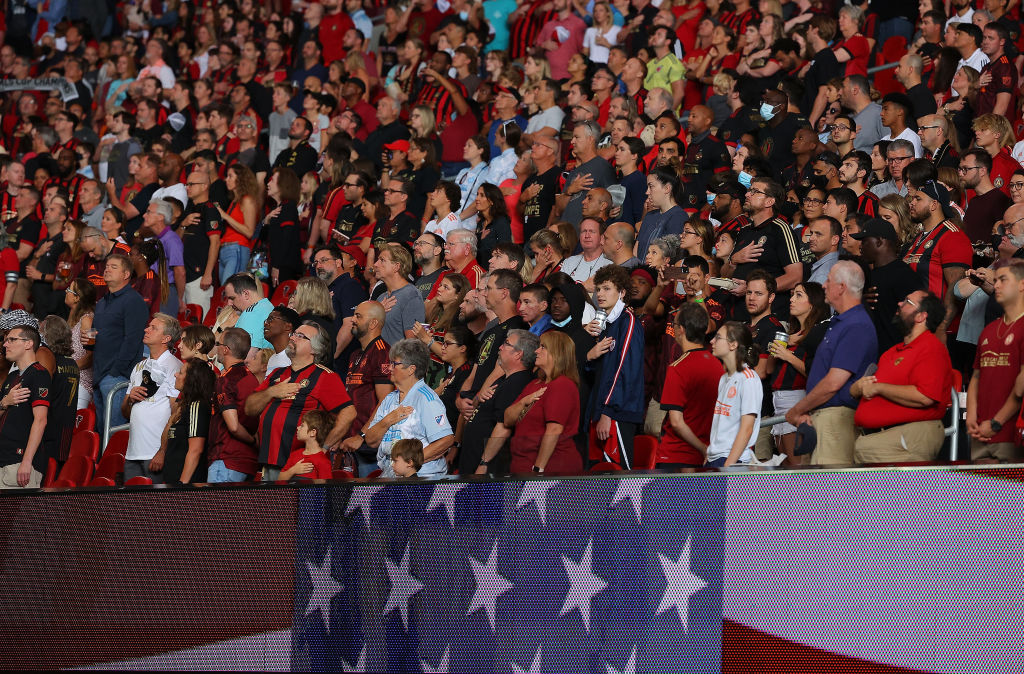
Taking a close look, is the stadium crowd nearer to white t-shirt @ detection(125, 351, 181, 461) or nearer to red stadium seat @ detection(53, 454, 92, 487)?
white t-shirt @ detection(125, 351, 181, 461)

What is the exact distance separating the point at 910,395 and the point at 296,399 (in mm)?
3842

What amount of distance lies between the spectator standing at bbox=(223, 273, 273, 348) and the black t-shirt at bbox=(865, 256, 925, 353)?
463 cm

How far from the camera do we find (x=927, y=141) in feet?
35.0

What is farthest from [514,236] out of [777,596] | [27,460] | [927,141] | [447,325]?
[777,596]

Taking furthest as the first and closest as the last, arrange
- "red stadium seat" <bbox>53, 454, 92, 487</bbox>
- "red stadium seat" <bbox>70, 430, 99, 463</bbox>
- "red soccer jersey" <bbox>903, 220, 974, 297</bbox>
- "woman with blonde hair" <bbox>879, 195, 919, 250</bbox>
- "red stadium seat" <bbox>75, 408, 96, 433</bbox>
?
"red stadium seat" <bbox>75, 408, 96, 433</bbox> < "red stadium seat" <bbox>70, 430, 99, 463</bbox> < "red stadium seat" <bbox>53, 454, 92, 487</bbox> < "woman with blonde hair" <bbox>879, 195, 919, 250</bbox> < "red soccer jersey" <bbox>903, 220, 974, 297</bbox>

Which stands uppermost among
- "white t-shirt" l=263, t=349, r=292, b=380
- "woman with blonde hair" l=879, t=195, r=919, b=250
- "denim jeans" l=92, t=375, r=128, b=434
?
"woman with blonde hair" l=879, t=195, r=919, b=250

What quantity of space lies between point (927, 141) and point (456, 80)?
6.15 metres

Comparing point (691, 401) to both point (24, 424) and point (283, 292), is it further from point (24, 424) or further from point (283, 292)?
point (283, 292)

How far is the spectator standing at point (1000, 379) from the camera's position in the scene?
6934mm

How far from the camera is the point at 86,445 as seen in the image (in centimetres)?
927

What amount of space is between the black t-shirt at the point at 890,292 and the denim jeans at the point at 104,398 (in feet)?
19.2

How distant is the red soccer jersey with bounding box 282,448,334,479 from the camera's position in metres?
7.76

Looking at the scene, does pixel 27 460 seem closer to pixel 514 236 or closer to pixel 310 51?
pixel 514 236

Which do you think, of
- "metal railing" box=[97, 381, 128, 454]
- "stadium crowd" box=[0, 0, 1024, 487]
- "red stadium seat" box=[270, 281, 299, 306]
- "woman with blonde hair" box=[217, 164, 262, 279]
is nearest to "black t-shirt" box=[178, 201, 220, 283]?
"stadium crowd" box=[0, 0, 1024, 487]
